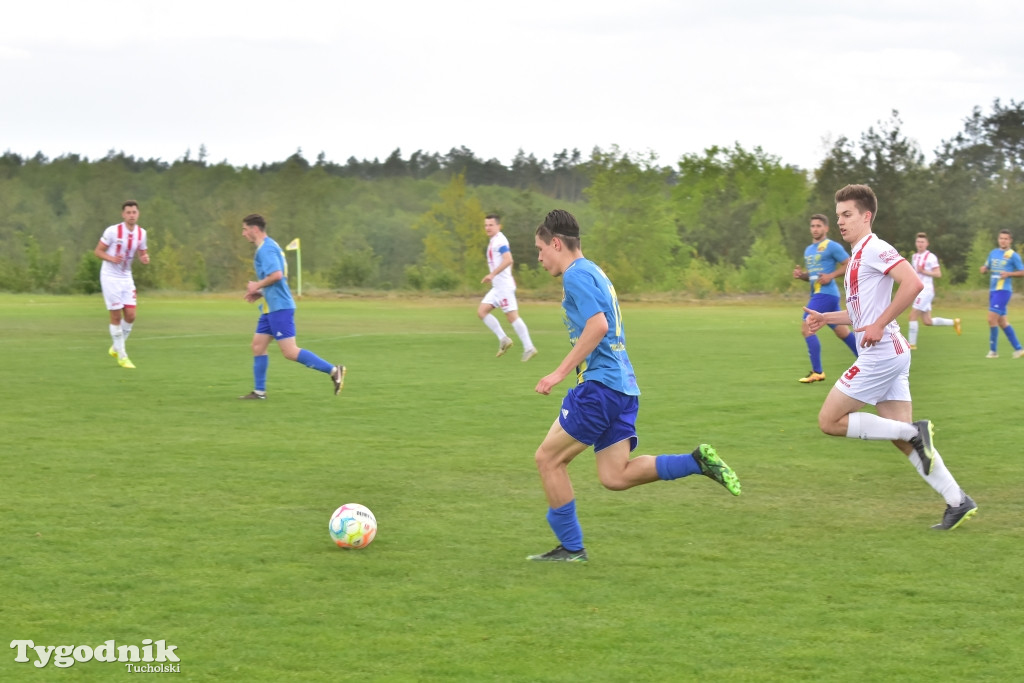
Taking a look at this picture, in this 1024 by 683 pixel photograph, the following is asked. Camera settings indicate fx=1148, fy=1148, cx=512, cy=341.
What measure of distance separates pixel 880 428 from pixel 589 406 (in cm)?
216

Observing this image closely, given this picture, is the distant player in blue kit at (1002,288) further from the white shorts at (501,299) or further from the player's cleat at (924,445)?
the player's cleat at (924,445)

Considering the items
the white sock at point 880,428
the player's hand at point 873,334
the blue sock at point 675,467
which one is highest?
the player's hand at point 873,334

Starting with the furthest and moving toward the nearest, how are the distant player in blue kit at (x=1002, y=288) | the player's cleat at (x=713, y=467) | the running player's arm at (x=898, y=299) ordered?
the distant player in blue kit at (x=1002, y=288)
the running player's arm at (x=898, y=299)
the player's cleat at (x=713, y=467)

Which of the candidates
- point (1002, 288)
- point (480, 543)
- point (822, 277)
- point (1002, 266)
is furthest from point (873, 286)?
point (1002, 266)

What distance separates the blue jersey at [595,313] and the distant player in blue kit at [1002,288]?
15.5m

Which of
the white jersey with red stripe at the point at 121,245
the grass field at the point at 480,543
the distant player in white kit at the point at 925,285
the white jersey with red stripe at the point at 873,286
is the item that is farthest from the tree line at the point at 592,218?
the white jersey with red stripe at the point at 873,286

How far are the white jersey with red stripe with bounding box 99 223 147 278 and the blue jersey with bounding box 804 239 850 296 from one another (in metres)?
9.71

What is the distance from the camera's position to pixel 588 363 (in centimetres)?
615

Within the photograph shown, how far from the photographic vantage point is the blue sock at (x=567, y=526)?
6.24 metres

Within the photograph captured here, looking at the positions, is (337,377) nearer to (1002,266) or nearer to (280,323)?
(280,323)

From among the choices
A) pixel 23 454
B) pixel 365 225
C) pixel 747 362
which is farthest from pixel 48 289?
pixel 23 454

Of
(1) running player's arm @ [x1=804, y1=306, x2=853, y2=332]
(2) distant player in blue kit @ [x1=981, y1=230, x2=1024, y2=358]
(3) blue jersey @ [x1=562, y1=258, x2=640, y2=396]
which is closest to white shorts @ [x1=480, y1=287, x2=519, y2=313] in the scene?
(2) distant player in blue kit @ [x1=981, y1=230, x2=1024, y2=358]

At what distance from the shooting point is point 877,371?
7.14 meters

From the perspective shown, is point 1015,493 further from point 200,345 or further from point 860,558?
point 200,345
